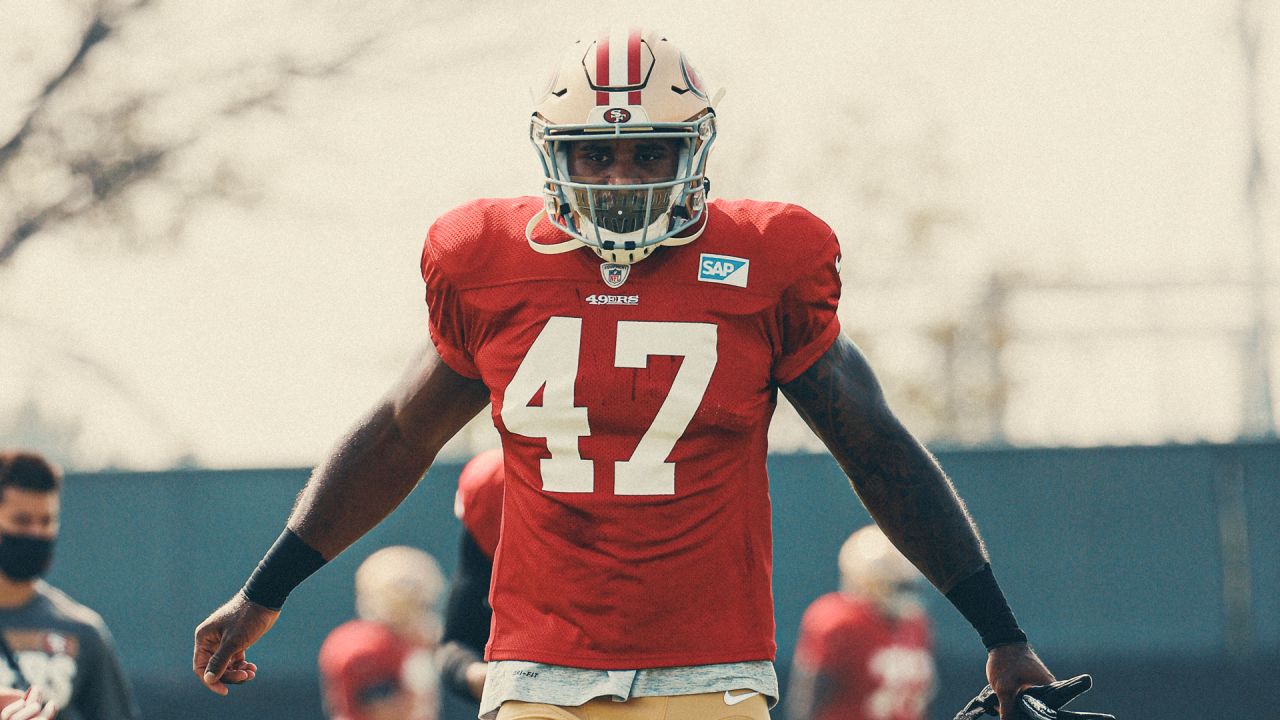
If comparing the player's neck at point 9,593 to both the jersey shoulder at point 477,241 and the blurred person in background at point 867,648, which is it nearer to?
the jersey shoulder at point 477,241

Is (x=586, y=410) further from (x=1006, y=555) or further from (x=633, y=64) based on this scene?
(x=1006, y=555)

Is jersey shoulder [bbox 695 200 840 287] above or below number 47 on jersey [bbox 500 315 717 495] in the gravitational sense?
above

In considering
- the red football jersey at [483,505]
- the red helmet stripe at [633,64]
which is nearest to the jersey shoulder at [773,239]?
the red helmet stripe at [633,64]

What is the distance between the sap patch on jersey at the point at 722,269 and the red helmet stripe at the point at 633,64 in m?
0.31

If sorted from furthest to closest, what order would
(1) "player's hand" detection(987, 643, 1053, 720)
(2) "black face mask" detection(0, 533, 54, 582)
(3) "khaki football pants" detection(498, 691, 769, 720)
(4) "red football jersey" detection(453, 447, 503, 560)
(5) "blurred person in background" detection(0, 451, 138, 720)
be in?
(2) "black face mask" detection(0, 533, 54, 582) < (5) "blurred person in background" detection(0, 451, 138, 720) < (4) "red football jersey" detection(453, 447, 503, 560) < (1) "player's hand" detection(987, 643, 1053, 720) < (3) "khaki football pants" detection(498, 691, 769, 720)

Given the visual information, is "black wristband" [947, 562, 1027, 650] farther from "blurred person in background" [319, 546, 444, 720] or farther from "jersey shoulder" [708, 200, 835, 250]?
"blurred person in background" [319, 546, 444, 720]

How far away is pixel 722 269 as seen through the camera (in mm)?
2936

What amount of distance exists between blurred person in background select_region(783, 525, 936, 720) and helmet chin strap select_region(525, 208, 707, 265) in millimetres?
6136

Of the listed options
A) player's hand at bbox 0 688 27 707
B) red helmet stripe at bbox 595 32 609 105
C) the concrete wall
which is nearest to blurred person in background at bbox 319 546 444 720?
the concrete wall

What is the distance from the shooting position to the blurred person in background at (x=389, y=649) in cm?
835

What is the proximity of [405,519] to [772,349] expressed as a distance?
27.4ft

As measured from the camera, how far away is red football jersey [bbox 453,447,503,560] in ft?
14.9

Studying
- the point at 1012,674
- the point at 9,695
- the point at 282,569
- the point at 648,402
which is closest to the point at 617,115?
the point at 648,402

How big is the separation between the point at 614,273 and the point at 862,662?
256 inches
